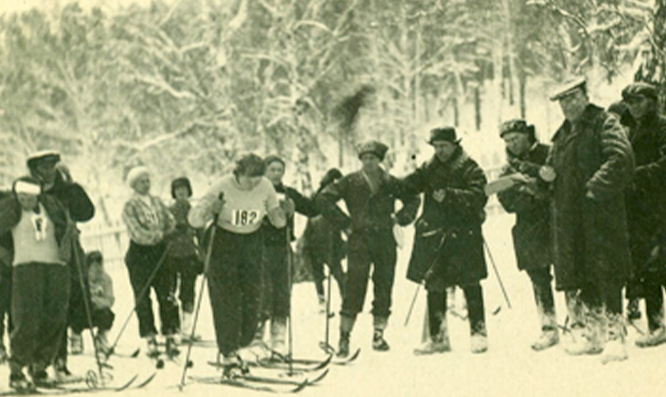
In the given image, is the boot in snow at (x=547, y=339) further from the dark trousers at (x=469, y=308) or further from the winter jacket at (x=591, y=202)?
the winter jacket at (x=591, y=202)

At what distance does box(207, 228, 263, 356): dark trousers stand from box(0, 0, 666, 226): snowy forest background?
136 centimetres

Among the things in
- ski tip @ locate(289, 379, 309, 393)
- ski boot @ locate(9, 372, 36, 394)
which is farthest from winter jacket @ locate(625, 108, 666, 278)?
ski boot @ locate(9, 372, 36, 394)

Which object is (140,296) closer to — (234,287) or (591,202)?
(234,287)

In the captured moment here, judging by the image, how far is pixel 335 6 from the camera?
8.63m

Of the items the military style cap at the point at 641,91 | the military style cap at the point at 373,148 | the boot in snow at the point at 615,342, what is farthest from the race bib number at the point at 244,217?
the military style cap at the point at 641,91

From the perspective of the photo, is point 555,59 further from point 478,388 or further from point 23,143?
point 23,143

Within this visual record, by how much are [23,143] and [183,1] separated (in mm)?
2023

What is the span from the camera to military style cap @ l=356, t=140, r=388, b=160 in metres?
7.71

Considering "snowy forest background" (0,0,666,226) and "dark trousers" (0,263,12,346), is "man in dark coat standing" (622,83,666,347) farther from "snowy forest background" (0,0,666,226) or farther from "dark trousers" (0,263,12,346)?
"dark trousers" (0,263,12,346)

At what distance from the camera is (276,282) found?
809cm

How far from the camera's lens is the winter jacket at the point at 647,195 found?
22.5ft

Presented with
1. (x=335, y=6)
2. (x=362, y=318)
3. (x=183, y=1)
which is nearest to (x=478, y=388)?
(x=362, y=318)

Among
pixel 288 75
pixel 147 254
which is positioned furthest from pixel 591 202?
pixel 147 254

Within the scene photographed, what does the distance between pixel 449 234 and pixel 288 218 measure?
4.62 ft
